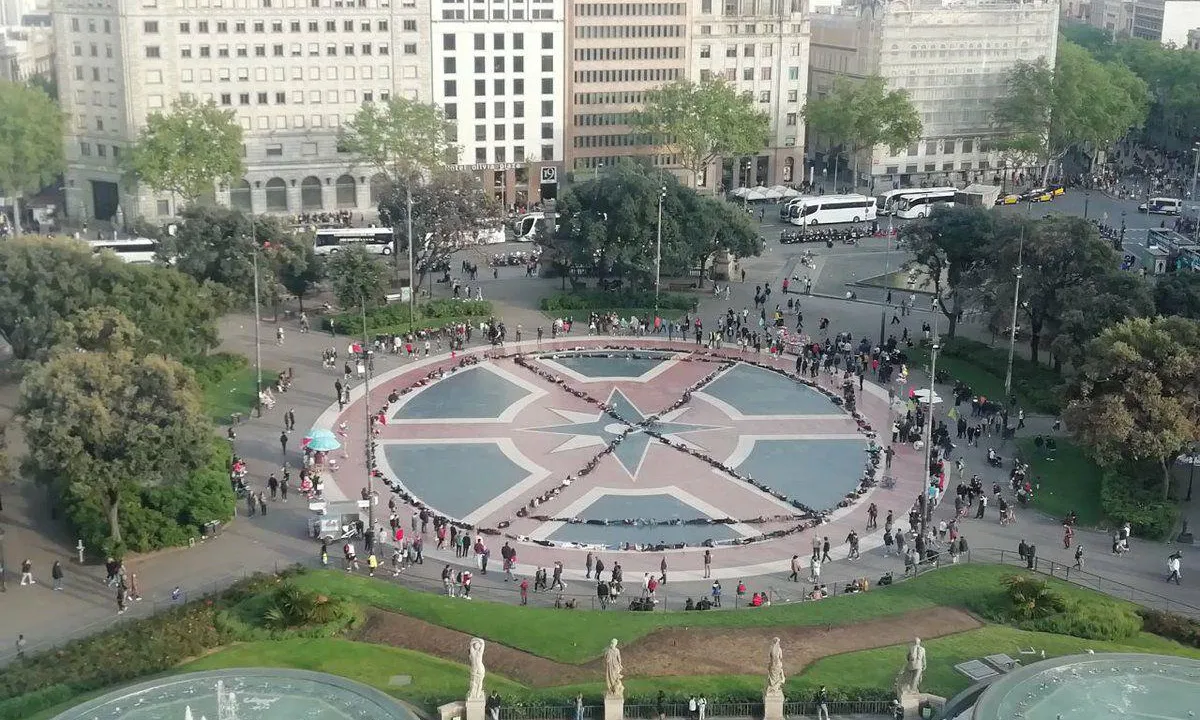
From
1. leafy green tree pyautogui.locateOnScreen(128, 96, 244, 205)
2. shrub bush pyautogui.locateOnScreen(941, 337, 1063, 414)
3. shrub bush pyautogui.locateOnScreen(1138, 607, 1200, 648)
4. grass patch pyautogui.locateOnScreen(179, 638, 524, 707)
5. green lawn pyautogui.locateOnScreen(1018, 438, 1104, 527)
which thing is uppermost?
leafy green tree pyautogui.locateOnScreen(128, 96, 244, 205)

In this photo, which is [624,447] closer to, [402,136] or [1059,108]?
[402,136]

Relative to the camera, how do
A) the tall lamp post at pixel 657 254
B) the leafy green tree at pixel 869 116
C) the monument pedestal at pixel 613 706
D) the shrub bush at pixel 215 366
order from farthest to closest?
the leafy green tree at pixel 869 116
the tall lamp post at pixel 657 254
the shrub bush at pixel 215 366
the monument pedestal at pixel 613 706

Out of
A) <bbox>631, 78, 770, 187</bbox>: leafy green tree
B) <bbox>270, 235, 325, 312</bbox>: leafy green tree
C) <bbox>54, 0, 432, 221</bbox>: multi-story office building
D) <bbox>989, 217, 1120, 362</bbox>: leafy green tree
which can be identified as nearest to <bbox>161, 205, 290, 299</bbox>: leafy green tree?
<bbox>270, 235, 325, 312</bbox>: leafy green tree

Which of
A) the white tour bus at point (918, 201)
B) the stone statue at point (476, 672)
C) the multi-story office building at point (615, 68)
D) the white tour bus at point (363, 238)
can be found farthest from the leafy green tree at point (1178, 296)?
the multi-story office building at point (615, 68)

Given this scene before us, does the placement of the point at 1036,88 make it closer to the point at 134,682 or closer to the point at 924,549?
the point at 924,549

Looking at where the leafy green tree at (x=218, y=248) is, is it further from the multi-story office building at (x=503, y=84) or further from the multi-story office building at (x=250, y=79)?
the multi-story office building at (x=503, y=84)

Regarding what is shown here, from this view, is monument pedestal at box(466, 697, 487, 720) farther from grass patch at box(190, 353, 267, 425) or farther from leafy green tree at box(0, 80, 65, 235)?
leafy green tree at box(0, 80, 65, 235)
